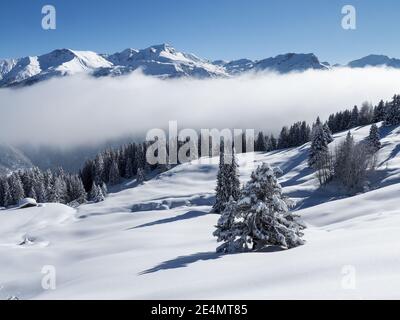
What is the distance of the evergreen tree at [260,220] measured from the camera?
22.5 metres

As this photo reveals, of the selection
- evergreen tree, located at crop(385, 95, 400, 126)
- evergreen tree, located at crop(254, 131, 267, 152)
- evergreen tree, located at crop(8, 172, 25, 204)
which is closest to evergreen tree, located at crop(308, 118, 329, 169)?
evergreen tree, located at crop(385, 95, 400, 126)

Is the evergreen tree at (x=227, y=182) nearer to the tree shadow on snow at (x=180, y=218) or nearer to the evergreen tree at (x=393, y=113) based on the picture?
the tree shadow on snow at (x=180, y=218)

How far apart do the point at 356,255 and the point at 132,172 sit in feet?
369

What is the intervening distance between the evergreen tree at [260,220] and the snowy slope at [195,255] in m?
1.44

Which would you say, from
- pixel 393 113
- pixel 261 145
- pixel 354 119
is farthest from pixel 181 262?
pixel 354 119

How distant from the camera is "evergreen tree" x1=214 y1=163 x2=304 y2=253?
2247 centimetres

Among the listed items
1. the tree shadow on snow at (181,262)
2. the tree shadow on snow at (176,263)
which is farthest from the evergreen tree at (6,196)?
the tree shadow on snow at (176,263)

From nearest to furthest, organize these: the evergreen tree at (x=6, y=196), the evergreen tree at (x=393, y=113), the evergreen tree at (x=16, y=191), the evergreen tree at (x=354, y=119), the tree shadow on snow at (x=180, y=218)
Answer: the tree shadow on snow at (x=180, y=218) → the evergreen tree at (x=393, y=113) → the evergreen tree at (x=16, y=191) → the evergreen tree at (x=6, y=196) → the evergreen tree at (x=354, y=119)

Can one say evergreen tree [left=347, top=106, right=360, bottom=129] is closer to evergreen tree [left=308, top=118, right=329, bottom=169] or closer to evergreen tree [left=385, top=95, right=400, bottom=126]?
evergreen tree [left=385, top=95, right=400, bottom=126]

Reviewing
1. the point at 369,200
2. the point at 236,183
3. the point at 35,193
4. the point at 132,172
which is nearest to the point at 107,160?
the point at 132,172

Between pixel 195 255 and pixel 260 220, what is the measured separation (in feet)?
15.2

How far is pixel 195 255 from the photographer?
2328 centimetres

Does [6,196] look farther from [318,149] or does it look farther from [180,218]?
[318,149]
